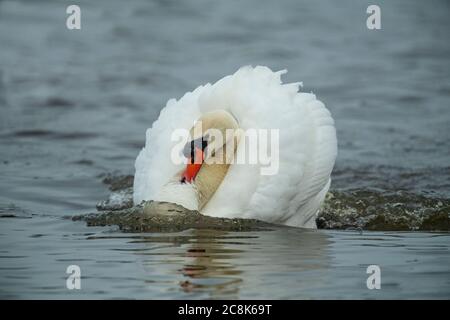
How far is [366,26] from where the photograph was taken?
2033 cm

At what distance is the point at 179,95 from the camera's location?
15883mm

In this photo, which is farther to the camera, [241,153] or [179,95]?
[179,95]

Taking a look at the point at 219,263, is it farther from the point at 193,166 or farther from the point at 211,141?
the point at 211,141

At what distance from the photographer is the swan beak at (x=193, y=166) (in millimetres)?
9139

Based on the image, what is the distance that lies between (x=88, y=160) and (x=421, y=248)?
5.72 meters

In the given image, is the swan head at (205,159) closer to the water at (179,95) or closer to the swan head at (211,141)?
Result: the swan head at (211,141)

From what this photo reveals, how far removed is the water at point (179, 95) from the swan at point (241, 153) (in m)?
0.38

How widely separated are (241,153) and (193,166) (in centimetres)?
46

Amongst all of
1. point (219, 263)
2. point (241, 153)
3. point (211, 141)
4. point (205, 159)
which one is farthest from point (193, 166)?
point (219, 263)

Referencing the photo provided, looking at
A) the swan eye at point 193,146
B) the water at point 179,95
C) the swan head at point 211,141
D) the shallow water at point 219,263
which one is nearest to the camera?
the shallow water at point 219,263

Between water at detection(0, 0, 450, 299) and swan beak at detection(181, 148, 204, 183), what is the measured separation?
0.61m

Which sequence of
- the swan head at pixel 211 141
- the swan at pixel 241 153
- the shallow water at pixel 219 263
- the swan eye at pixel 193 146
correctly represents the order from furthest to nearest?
the swan head at pixel 211 141 < the swan eye at pixel 193 146 < the swan at pixel 241 153 < the shallow water at pixel 219 263

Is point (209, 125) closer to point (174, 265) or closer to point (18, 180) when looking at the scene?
point (174, 265)

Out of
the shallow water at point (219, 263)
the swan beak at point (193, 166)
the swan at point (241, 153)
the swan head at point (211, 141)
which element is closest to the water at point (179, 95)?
the shallow water at point (219, 263)
